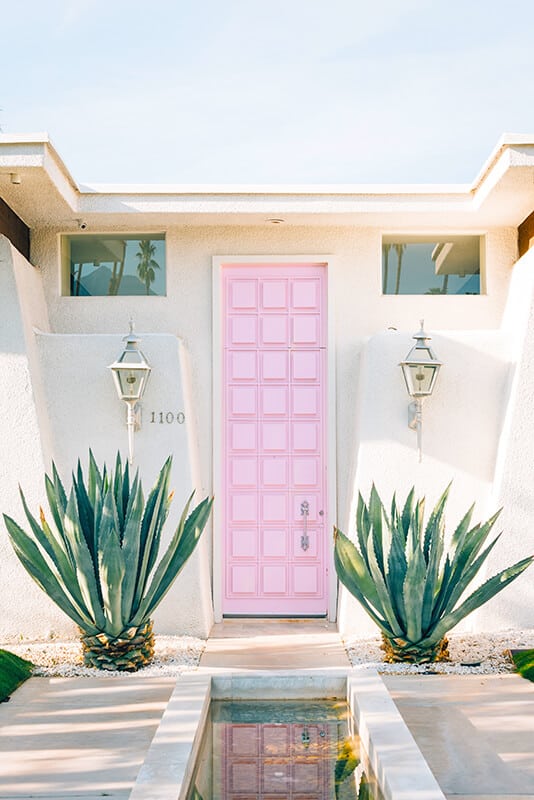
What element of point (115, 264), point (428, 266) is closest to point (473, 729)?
point (428, 266)

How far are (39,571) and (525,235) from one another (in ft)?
15.8

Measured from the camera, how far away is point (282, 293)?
819 cm

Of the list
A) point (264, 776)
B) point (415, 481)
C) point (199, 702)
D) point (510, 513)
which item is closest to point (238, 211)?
point (415, 481)

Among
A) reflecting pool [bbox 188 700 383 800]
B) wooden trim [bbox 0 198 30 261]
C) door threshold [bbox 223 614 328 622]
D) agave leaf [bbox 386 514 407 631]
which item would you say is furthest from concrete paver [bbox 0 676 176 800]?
wooden trim [bbox 0 198 30 261]

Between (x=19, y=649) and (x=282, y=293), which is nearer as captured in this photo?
(x=19, y=649)

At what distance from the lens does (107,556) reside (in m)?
5.87

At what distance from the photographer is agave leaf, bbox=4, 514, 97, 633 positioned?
6.02 m

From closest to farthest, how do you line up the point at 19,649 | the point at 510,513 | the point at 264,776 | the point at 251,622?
the point at 264,776 → the point at 19,649 → the point at 510,513 → the point at 251,622

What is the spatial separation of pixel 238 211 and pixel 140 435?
1982 mm

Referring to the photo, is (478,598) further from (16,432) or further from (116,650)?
(16,432)

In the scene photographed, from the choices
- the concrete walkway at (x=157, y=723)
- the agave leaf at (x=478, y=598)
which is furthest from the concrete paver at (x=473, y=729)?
the agave leaf at (x=478, y=598)

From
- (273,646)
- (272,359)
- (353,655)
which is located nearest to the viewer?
(353,655)

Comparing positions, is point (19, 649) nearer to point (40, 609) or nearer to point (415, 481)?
point (40, 609)

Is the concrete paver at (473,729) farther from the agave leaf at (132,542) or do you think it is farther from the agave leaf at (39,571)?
the agave leaf at (39,571)
